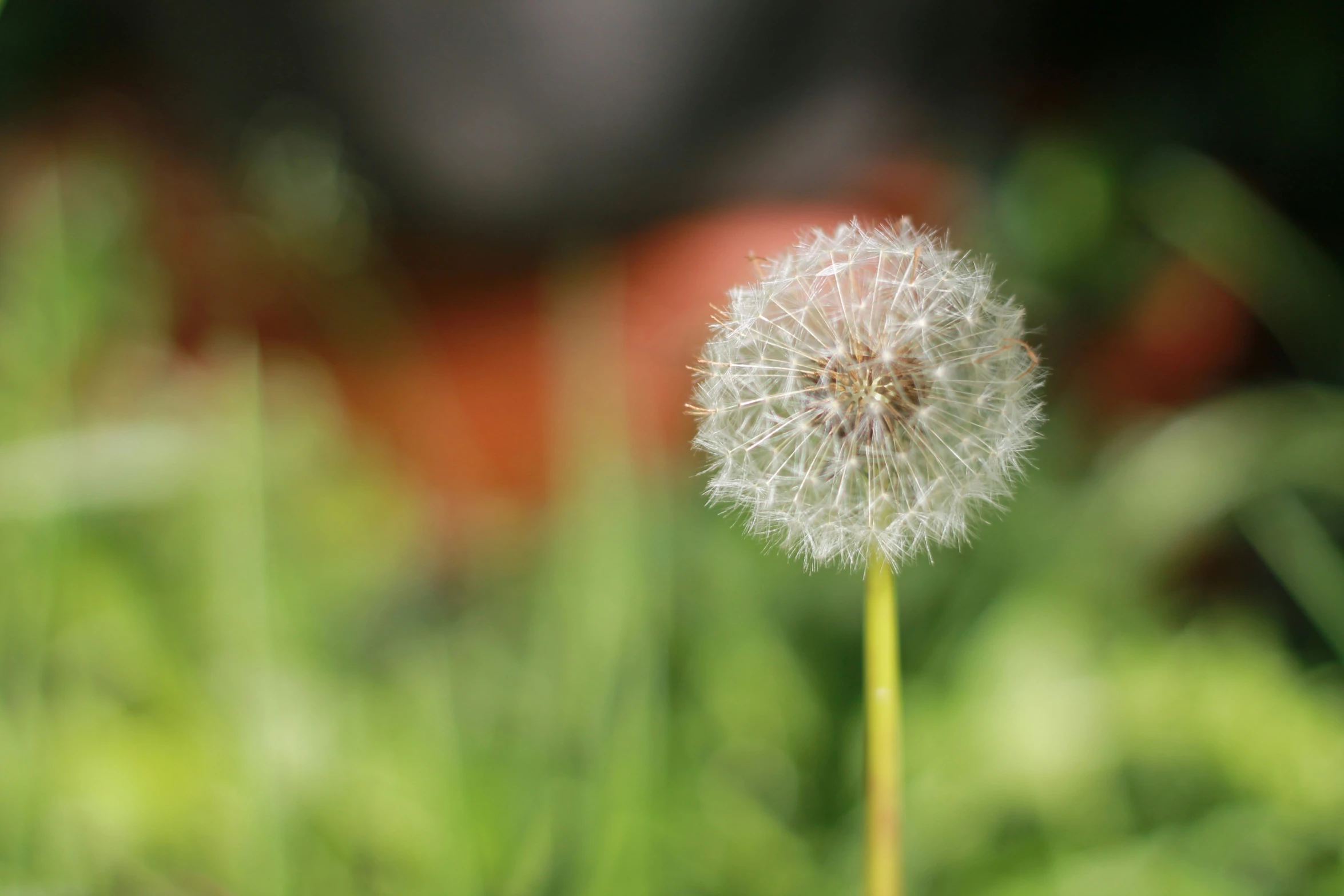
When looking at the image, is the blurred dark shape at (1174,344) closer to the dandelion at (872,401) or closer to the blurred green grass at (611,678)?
the blurred green grass at (611,678)

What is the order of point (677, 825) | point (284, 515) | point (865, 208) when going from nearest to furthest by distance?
point (677, 825) < point (284, 515) < point (865, 208)

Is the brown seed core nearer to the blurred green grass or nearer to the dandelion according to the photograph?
the dandelion

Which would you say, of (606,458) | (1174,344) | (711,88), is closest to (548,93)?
(711,88)

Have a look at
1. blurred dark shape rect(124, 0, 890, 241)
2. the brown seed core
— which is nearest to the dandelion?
the brown seed core

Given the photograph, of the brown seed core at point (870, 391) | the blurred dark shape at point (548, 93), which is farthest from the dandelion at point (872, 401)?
the blurred dark shape at point (548, 93)

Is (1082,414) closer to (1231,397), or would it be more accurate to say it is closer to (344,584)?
(1231,397)

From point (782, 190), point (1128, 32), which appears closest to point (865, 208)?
point (782, 190)

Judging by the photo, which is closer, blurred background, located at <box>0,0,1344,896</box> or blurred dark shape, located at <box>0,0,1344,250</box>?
blurred background, located at <box>0,0,1344,896</box>

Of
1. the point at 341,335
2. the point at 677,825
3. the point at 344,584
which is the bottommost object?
the point at 677,825

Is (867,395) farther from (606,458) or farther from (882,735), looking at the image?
(606,458)
